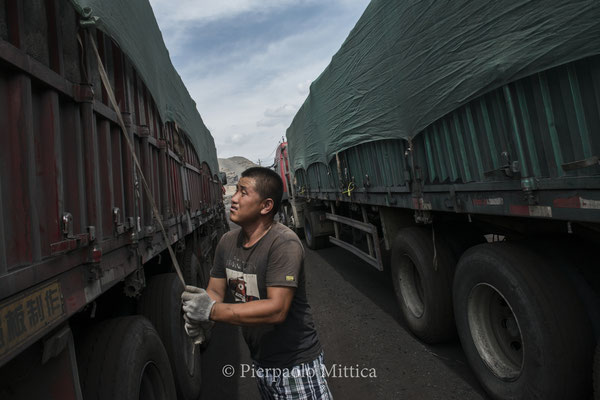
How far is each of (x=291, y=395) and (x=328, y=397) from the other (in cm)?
22

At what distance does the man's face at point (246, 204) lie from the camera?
180cm

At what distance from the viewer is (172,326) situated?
2590 mm

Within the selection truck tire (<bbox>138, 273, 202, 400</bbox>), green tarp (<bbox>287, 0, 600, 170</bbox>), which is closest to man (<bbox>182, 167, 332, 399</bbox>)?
truck tire (<bbox>138, 273, 202, 400</bbox>)

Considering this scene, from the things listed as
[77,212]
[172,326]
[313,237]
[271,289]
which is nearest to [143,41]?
[77,212]

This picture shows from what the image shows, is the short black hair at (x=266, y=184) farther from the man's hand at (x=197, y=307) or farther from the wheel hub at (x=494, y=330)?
the wheel hub at (x=494, y=330)

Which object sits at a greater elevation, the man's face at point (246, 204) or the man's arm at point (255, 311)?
the man's face at point (246, 204)

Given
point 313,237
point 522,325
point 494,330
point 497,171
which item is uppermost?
point 497,171

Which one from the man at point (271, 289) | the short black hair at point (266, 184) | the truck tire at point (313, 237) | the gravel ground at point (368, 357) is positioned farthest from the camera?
the truck tire at point (313, 237)

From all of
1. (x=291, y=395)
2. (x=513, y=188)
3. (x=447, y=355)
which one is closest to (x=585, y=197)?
(x=513, y=188)

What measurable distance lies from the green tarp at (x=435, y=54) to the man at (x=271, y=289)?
1524 millimetres

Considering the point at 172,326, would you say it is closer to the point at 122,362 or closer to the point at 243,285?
the point at 122,362

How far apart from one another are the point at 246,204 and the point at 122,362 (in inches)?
40.1

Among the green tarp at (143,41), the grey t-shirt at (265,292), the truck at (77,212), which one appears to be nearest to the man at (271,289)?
the grey t-shirt at (265,292)

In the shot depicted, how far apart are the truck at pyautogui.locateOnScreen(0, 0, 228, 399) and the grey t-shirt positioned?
338 millimetres
